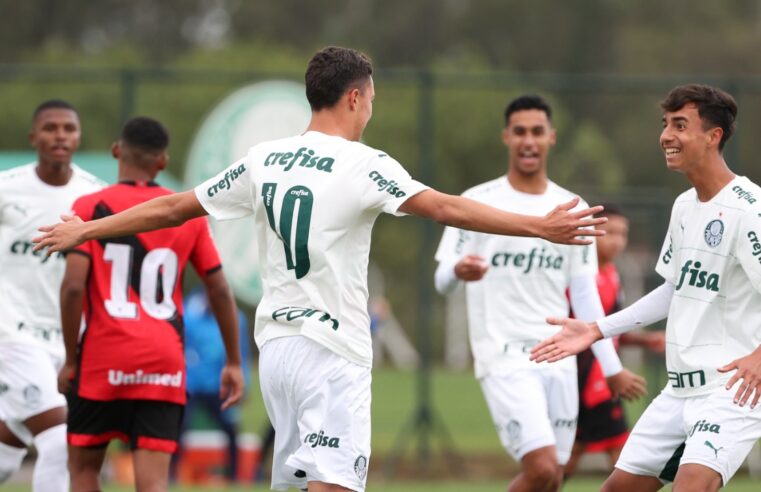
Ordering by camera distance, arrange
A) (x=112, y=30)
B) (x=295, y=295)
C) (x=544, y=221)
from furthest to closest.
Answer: (x=112, y=30), (x=295, y=295), (x=544, y=221)

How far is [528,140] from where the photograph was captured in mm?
8531

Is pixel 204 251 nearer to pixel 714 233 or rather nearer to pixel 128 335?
pixel 128 335

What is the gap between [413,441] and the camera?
1494cm

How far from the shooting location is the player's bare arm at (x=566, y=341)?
6.31 meters

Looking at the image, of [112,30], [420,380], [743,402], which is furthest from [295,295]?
[112,30]

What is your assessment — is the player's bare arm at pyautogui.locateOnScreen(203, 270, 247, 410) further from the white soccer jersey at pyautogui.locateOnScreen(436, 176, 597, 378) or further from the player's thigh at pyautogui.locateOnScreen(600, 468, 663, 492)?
the player's thigh at pyautogui.locateOnScreen(600, 468, 663, 492)

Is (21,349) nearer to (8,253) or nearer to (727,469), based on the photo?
(8,253)

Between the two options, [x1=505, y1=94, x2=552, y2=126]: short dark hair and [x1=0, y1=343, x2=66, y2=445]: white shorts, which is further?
[x1=505, y1=94, x2=552, y2=126]: short dark hair

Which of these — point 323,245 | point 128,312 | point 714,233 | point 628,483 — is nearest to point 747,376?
point 714,233

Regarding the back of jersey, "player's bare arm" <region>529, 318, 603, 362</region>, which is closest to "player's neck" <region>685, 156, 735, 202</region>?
"player's bare arm" <region>529, 318, 603, 362</region>

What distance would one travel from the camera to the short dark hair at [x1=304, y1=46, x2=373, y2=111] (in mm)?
6035

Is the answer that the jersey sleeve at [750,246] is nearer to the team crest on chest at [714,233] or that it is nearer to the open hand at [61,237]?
the team crest on chest at [714,233]

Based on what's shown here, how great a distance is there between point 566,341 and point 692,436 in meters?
0.71

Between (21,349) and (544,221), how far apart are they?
3978mm
